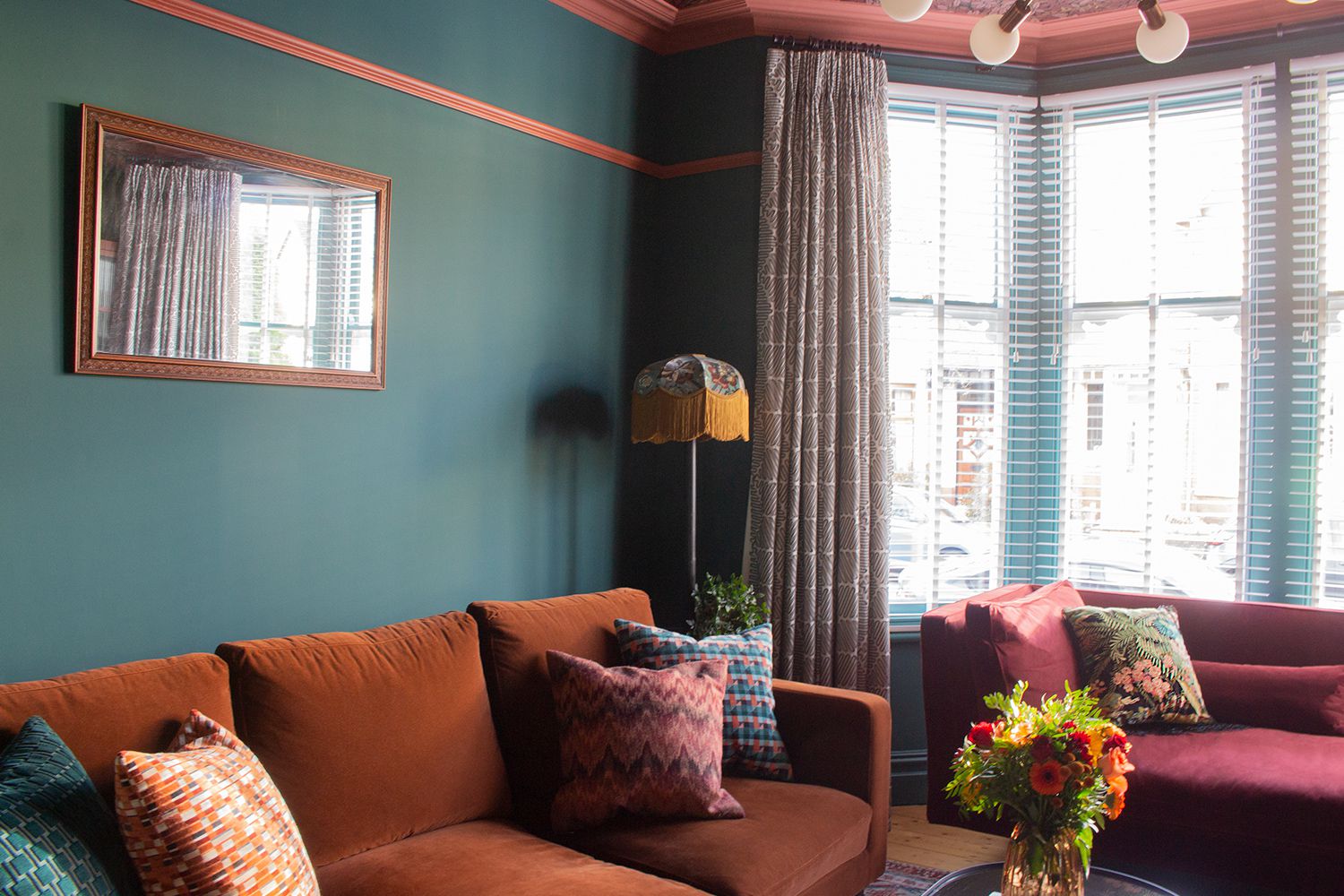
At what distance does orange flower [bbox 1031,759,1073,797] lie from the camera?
1935mm

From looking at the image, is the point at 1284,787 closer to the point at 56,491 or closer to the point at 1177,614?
the point at 1177,614

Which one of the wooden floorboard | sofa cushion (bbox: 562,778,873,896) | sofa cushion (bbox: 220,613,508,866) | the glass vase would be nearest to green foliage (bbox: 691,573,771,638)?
the wooden floorboard

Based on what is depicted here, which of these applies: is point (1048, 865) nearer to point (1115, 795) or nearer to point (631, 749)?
point (1115, 795)

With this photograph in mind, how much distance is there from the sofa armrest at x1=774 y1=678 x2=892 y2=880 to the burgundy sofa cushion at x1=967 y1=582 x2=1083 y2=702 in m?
0.51

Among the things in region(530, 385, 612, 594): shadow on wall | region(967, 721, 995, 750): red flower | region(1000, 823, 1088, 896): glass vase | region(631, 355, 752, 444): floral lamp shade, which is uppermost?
region(631, 355, 752, 444): floral lamp shade

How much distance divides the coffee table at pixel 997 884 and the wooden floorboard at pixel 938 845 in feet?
3.46

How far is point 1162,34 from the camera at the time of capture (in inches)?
90.6

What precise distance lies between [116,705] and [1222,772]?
276cm

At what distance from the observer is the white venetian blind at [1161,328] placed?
3.81 metres

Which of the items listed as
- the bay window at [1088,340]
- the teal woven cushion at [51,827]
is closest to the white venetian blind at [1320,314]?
the bay window at [1088,340]

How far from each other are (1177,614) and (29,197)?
3.68 meters

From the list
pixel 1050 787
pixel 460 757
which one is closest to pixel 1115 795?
pixel 1050 787

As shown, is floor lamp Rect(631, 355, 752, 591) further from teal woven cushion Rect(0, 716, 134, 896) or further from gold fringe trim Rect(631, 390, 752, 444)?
teal woven cushion Rect(0, 716, 134, 896)

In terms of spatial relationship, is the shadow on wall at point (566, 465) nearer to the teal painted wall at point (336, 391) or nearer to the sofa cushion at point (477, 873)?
the teal painted wall at point (336, 391)
